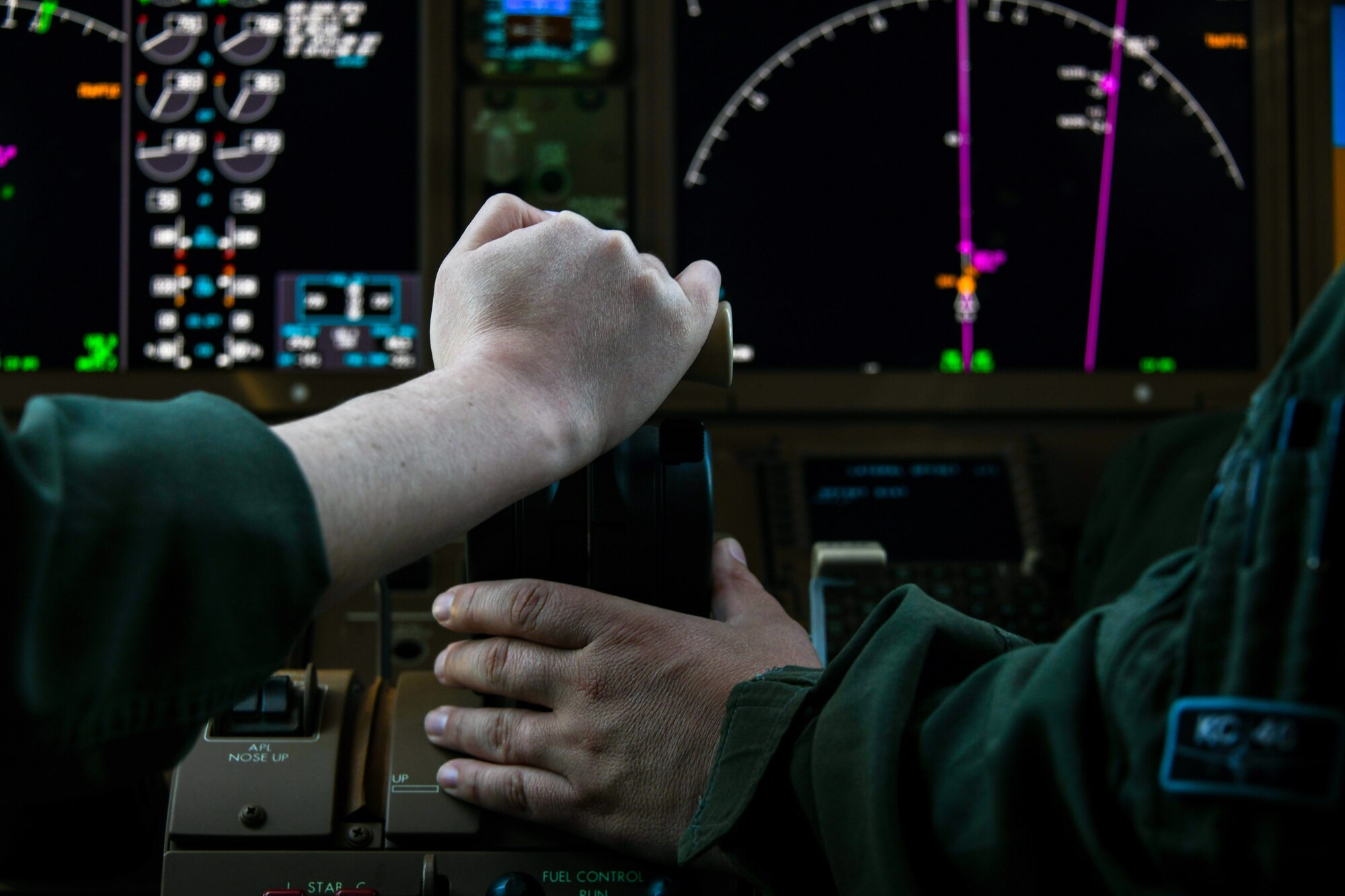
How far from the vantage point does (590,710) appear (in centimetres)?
60

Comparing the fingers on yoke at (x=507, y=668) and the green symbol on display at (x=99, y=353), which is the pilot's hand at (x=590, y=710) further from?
the green symbol on display at (x=99, y=353)

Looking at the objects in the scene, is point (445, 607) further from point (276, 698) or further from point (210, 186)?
point (210, 186)

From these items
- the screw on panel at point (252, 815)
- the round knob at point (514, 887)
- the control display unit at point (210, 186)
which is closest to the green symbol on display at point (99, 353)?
the control display unit at point (210, 186)

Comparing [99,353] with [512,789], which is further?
[99,353]

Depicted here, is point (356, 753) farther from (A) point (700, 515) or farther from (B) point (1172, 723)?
(B) point (1172, 723)

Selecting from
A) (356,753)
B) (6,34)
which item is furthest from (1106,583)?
(6,34)

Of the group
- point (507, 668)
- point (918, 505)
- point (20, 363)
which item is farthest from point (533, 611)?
point (20, 363)

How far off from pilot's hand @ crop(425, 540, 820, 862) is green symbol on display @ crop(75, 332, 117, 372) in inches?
42.0

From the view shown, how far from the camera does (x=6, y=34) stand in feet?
4.83

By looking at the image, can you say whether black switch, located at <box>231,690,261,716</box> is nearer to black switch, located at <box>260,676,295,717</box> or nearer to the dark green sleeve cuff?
black switch, located at <box>260,676,295,717</box>

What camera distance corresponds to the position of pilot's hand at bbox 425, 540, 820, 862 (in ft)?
1.92

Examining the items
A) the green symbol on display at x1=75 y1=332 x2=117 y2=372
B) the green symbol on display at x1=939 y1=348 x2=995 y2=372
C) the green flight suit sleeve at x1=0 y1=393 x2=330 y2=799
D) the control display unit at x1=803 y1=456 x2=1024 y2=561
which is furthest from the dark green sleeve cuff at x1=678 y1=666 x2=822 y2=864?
the green symbol on display at x1=75 y1=332 x2=117 y2=372

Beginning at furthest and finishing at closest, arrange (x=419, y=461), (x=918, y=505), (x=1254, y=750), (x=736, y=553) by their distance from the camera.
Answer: (x=918, y=505), (x=736, y=553), (x=419, y=461), (x=1254, y=750)

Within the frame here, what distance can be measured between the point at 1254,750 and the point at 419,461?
0.31 m
